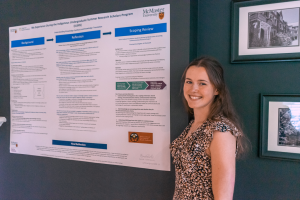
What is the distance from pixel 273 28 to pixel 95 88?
131cm

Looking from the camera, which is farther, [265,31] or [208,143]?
[265,31]

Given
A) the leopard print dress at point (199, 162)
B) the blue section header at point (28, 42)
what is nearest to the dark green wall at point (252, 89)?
the leopard print dress at point (199, 162)

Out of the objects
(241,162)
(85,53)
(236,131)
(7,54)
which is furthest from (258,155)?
(7,54)

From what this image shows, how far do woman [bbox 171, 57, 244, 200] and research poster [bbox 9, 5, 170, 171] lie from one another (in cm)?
31

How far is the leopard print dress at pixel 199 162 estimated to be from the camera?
99 centimetres

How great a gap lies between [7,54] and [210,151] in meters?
2.01

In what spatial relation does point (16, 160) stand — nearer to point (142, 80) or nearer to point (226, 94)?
point (142, 80)

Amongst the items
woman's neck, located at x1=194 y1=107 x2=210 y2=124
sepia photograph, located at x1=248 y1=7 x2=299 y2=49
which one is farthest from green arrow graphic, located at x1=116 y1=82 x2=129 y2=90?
sepia photograph, located at x1=248 y1=7 x2=299 y2=49

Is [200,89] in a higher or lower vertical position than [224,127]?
higher

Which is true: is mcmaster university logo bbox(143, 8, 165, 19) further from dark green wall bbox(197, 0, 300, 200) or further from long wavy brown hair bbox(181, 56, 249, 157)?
long wavy brown hair bbox(181, 56, 249, 157)

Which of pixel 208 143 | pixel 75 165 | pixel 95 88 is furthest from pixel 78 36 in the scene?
pixel 208 143

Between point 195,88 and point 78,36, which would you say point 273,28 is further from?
point 78,36

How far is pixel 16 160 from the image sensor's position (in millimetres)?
1960

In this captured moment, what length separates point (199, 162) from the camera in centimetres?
101
